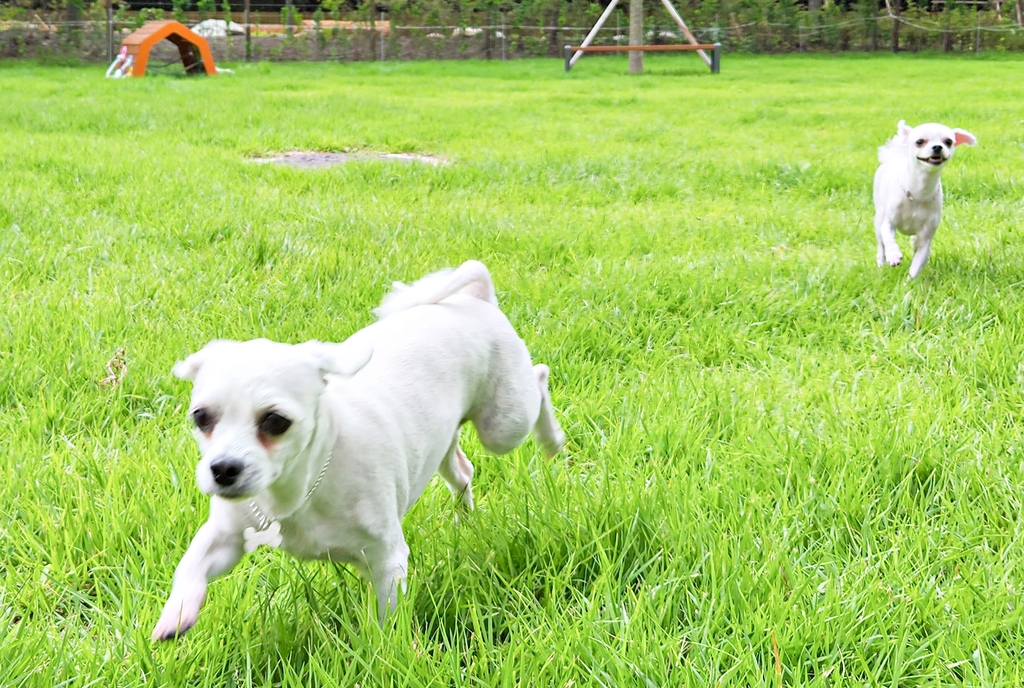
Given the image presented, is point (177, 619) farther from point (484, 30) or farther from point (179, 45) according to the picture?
point (484, 30)

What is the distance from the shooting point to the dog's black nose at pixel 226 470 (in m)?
1.43

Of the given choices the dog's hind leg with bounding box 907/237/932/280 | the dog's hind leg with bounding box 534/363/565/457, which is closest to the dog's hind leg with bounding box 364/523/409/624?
the dog's hind leg with bounding box 534/363/565/457

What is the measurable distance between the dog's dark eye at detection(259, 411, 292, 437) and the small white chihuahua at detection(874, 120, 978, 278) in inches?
146

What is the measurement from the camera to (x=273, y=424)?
5.01 feet

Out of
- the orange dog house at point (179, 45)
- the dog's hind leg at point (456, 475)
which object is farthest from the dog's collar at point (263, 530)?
the orange dog house at point (179, 45)

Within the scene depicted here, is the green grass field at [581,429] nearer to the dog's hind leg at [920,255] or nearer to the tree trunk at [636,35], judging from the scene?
the dog's hind leg at [920,255]

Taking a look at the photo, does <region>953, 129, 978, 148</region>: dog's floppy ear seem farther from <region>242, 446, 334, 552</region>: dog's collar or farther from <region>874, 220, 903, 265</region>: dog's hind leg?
<region>242, 446, 334, 552</region>: dog's collar

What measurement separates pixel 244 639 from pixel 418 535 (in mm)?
533

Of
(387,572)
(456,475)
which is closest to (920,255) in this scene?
(456,475)

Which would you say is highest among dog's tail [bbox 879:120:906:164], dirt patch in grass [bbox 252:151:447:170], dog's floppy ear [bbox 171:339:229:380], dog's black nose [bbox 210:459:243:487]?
dirt patch in grass [bbox 252:151:447:170]

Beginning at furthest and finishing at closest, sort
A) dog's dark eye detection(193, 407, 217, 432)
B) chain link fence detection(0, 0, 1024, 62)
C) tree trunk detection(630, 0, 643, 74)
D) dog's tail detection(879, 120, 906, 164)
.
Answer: chain link fence detection(0, 0, 1024, 62) < tree trunk detection(630, 0, 643, 74) < dog's tail detection(879, 120, 906, 164) < dog's dark eye detection(193, 407, 217, 432)

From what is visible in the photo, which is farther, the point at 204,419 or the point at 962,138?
the point at 962,138

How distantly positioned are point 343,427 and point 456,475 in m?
0.65

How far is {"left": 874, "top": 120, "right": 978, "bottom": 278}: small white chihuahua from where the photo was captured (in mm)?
4570
